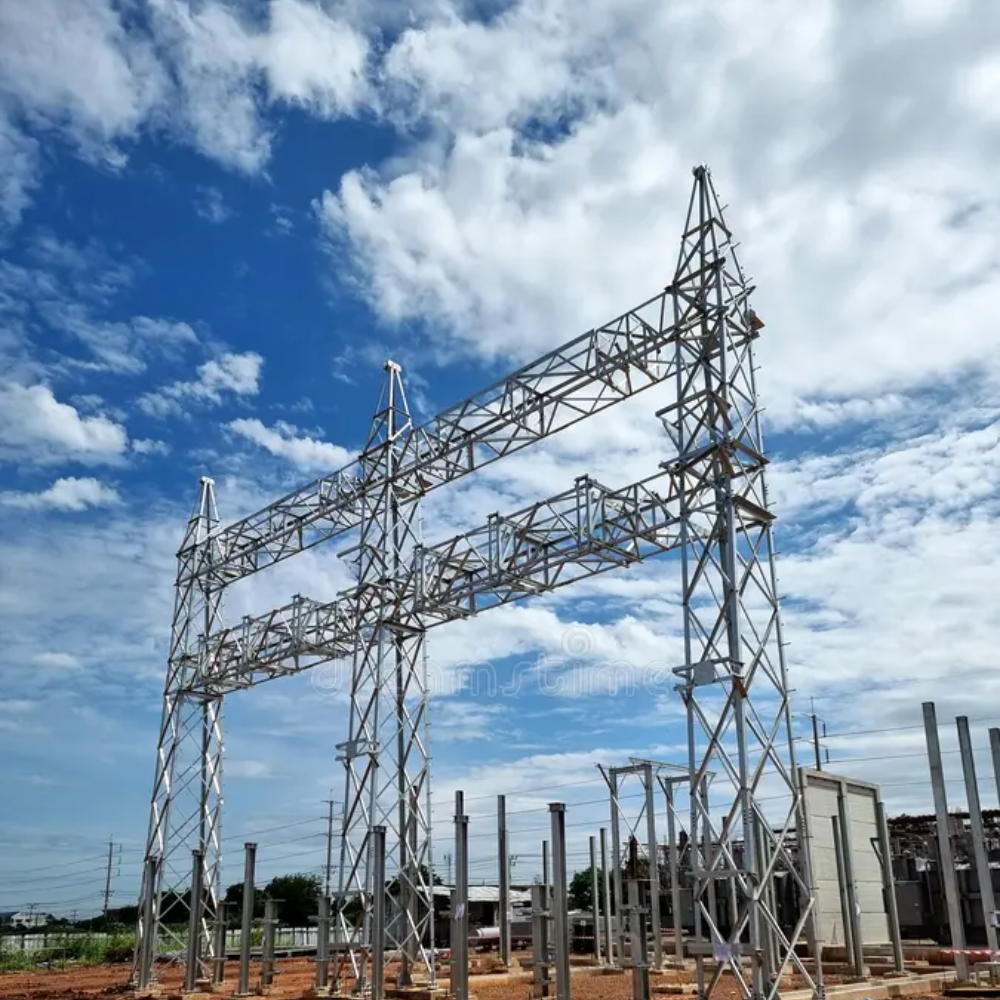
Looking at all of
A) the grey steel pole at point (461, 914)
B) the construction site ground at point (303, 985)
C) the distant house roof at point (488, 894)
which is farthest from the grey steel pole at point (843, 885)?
the distant house roof at point (488, 894)

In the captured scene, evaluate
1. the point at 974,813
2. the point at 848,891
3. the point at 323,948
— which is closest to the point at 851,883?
the point at 848,891

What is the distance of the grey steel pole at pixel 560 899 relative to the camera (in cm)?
1208

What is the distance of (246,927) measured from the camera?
19.5 m

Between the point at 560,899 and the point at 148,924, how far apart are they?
1624 centimetres

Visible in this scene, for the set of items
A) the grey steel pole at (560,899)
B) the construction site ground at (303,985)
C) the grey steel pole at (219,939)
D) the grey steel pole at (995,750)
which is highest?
the grey steel pole at (995,750)

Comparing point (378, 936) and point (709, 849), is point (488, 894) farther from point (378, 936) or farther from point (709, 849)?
point (709, 849)

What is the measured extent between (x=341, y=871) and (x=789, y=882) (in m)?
18.8

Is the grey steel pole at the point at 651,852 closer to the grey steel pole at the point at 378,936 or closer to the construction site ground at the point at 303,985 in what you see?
the construction site ground at the point at 303,985

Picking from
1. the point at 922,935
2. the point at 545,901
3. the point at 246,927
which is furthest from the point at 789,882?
the point at 246,927

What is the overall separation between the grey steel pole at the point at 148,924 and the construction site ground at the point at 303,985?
1.45ft

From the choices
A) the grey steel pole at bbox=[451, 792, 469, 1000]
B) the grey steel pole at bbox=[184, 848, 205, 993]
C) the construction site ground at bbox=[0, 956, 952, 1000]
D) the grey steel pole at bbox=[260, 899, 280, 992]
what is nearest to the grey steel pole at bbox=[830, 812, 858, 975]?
the construction site ground at bbox=[0, 956, 952, 1000]

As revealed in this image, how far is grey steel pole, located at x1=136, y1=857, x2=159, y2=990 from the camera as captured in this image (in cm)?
2383

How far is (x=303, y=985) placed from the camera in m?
22.4

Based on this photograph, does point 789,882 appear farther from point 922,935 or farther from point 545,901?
point 545,901
